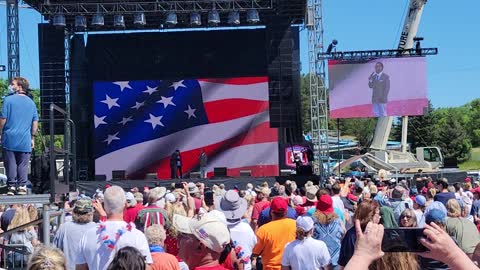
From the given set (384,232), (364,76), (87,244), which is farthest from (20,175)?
(364,76)

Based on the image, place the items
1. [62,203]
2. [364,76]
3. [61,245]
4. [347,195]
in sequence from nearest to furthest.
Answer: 1. [61,245]
2. [62,203]
3. [347,195]
4. [364,76]

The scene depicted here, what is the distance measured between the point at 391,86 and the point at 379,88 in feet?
1.37

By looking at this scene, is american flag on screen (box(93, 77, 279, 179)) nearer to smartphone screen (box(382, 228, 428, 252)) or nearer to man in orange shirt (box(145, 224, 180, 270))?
man in orange shirt (box(145, 224, 180, 270))

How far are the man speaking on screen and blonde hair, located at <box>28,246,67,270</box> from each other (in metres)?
21.3

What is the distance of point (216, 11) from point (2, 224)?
1615 cm

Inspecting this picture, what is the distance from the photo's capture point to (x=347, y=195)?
10.5 metres

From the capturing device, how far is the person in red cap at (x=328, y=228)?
20.4 feet

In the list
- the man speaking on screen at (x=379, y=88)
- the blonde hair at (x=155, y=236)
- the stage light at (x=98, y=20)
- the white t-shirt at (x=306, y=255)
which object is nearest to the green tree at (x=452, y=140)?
the man speaking on screen at (x=379, y=88)

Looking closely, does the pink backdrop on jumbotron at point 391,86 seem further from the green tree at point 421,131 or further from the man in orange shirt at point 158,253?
the green tree at point 421,131

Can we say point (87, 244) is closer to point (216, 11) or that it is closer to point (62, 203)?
point (62, 203)

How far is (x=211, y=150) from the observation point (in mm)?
24234

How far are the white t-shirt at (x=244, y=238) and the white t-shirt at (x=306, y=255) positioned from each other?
18.6 inches

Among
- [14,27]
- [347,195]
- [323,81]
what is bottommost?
[347,195]

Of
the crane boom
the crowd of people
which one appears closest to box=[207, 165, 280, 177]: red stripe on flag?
the crane boom
